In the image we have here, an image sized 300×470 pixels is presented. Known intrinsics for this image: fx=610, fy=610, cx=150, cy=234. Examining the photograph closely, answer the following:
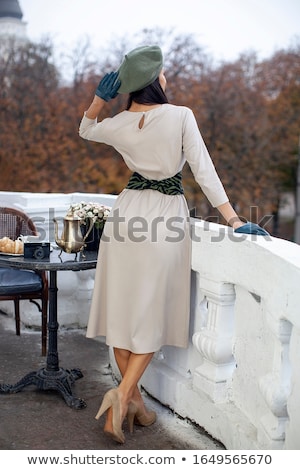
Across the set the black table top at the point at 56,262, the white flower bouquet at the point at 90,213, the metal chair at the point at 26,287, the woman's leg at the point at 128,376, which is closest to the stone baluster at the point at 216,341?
the woman's leg at the point at 128,376

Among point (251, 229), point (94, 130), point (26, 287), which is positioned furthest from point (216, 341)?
point (26, 287)

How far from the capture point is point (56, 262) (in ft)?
9.93

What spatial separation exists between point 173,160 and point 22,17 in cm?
1382

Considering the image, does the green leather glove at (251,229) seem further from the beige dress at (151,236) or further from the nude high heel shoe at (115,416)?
the nude high heel shoe at (115,416)

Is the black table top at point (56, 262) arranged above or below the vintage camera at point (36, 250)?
below

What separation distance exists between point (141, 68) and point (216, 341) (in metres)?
1.24

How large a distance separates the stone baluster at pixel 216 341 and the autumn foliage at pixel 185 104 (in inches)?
492

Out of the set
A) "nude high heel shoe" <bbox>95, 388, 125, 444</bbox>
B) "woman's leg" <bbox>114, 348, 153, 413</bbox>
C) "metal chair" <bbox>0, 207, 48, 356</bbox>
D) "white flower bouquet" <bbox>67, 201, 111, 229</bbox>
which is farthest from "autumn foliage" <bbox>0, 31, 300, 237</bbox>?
"nude high heel shoe" <bbox>95, 388, 125, 444</bbox>

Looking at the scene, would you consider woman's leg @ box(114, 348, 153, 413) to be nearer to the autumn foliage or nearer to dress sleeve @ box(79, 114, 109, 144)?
dress sleeve @ box(79, 114, 109, 144)

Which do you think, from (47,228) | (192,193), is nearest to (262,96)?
(192,193)

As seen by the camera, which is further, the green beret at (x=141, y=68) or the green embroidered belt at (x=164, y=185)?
the green embroidered belt at (x=164, y=185)

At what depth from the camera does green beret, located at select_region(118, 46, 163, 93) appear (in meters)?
2.61

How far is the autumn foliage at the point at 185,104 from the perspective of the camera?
49.5 ft

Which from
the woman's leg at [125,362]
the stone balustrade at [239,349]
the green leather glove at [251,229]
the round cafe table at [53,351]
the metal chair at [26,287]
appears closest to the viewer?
the stone balustrade at [239,349]
